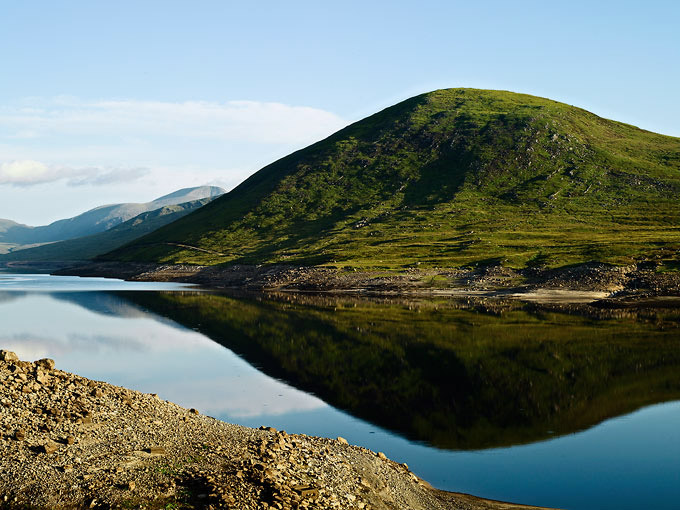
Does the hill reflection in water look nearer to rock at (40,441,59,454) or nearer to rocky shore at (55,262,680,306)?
rocky shore at (55,262,680,306)

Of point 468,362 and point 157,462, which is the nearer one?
point 157,462

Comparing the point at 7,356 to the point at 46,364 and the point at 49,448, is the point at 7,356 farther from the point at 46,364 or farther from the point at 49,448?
the point at 49,448

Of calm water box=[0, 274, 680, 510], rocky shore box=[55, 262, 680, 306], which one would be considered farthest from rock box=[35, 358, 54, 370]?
rocky shore box=[55, 262, 680, 306]

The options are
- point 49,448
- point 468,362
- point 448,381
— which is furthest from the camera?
point 468,362

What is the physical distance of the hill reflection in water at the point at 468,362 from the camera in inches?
1529

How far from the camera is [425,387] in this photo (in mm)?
46250

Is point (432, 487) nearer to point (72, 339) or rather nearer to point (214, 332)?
point (214, 332)

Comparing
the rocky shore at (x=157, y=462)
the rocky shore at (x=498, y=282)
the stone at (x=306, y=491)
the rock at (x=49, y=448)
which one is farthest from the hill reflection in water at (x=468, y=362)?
the rock at (x=49, y=448)

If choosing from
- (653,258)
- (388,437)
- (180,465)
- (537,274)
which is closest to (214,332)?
(388,437)

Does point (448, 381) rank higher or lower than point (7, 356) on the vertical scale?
lower

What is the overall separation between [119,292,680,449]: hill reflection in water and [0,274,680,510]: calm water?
217 millimetres

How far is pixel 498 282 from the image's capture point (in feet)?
408

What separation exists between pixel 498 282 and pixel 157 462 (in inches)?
4291

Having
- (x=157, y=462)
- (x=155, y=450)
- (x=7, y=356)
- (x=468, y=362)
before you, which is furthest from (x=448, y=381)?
(x=7, y=356)
